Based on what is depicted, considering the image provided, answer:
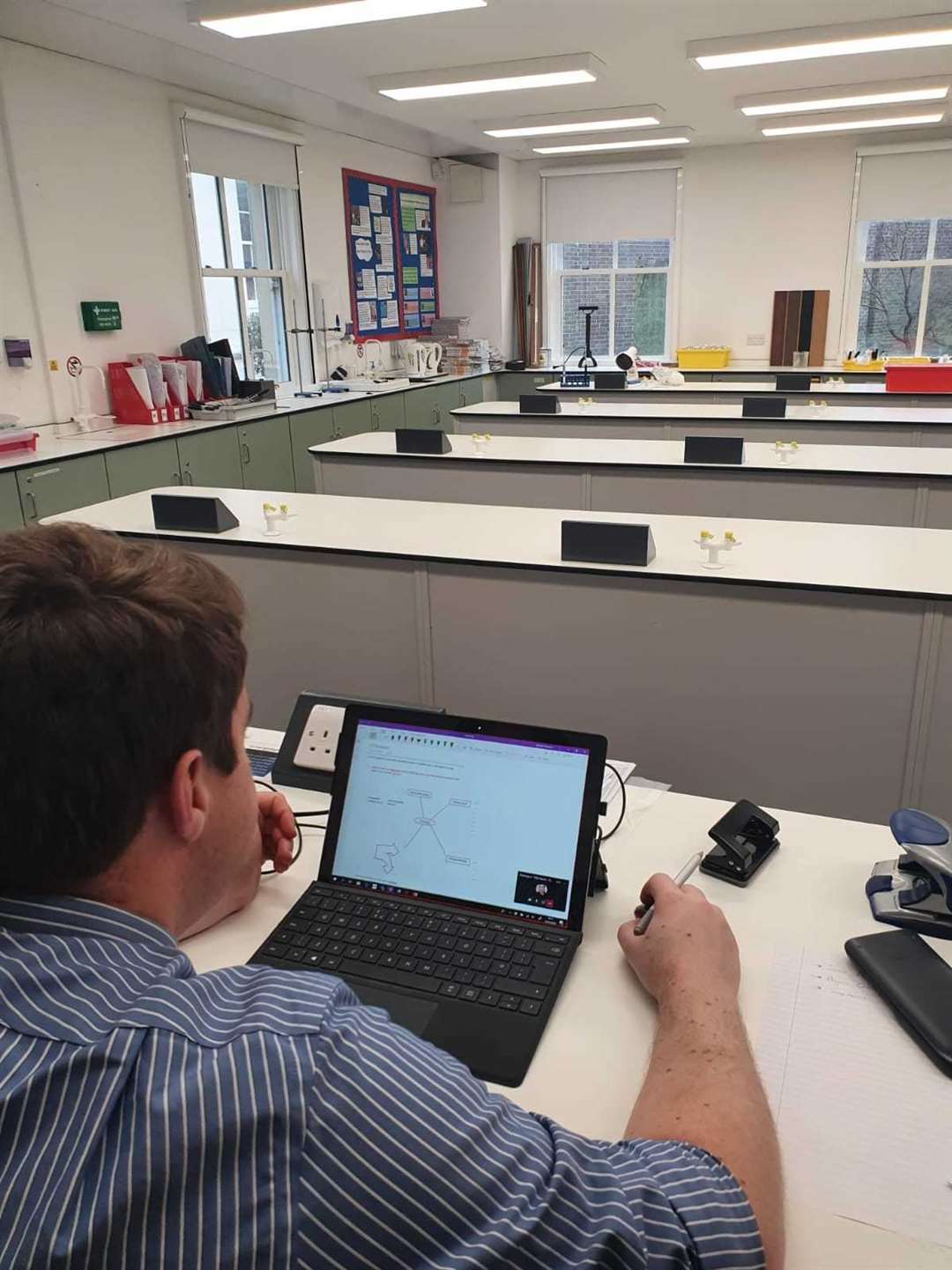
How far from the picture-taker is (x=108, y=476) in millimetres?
4258

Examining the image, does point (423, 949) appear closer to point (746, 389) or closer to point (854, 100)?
point (746, 389)

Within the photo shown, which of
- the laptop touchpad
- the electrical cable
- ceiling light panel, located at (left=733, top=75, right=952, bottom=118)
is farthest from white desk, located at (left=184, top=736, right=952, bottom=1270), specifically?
ceiling light panel, located at (left=733, top=75, right=952, bottom=118)

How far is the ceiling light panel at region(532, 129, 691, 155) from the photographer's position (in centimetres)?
742

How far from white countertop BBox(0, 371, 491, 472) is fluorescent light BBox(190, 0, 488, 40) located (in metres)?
1.84

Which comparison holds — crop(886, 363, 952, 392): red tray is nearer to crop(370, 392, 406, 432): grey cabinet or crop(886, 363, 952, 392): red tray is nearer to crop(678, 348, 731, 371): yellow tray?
crop(678, 348, 731, 371): yellow tray

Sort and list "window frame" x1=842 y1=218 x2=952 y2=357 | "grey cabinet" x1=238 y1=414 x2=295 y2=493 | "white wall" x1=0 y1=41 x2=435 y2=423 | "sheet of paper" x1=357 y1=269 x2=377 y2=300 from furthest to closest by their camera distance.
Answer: "window frame" x1=842 y1=218 x2=952 y2=357
"sheet of paper" x1=357 y1=269 x2=377 y2=300
"grey cabinet" x1=238 y1=414 x2=295 y2=493
"white wall" x1=0 y1=41 x2=435 y2=423

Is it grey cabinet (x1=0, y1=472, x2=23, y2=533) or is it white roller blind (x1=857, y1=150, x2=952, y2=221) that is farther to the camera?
A: white roller blind (x1=857, y1=150, x2=952, y2=221)

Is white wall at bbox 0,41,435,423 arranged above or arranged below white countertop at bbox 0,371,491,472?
above

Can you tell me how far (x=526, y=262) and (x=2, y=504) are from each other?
6312mm

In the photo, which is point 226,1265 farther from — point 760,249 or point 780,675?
point 760,249

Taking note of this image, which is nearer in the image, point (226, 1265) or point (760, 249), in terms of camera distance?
point (226, 1265)

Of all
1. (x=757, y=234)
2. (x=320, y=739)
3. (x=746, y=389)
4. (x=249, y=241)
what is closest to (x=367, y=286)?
(x=249, y=241)

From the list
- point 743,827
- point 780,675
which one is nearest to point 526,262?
point 780,675

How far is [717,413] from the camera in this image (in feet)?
16.7
